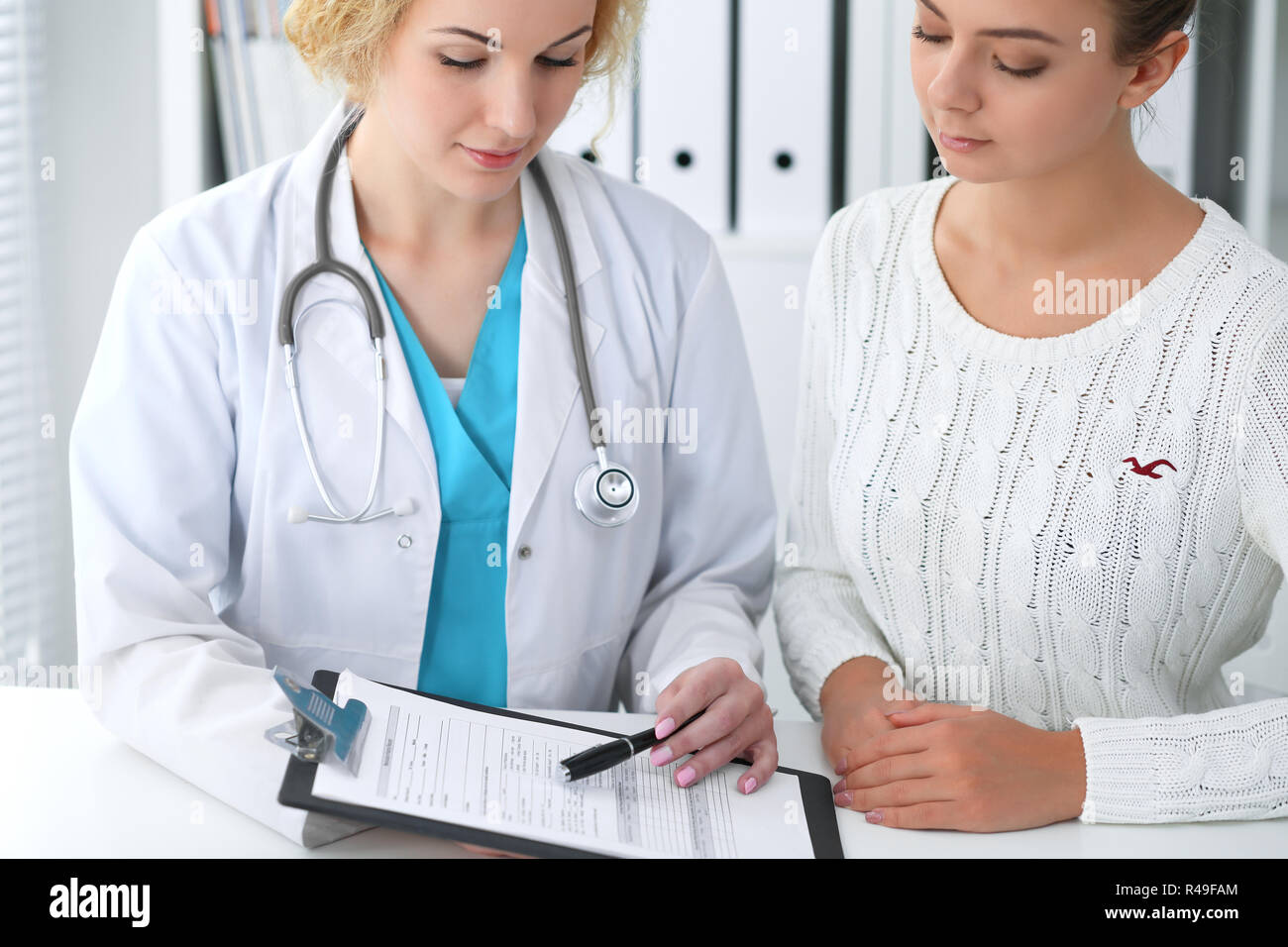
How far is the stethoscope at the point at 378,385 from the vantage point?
3.85ft

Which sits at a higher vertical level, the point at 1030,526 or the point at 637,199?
the point at 637,199

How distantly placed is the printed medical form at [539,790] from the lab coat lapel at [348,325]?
306 millimetres

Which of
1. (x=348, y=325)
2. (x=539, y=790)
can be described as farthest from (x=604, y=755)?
(x=348, y=325)

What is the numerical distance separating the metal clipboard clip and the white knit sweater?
0.52 m

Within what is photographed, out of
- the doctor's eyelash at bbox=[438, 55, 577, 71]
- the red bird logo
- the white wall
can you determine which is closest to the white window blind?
the white wall

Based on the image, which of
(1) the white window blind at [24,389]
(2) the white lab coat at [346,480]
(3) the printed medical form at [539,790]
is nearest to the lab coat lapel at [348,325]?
(2) the white lab coat at [346,480]

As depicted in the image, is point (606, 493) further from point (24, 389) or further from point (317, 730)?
point (24, 389)

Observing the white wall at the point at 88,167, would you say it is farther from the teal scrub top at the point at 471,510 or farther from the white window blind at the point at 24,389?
the teal scrub top at the point at 471,510

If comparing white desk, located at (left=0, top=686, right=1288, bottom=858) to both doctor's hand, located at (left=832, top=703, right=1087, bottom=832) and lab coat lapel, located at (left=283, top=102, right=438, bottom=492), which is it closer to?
doctor's hand, located at (left=832, top=703, right=1087, bottom=832)

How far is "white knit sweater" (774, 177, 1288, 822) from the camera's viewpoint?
1040 mm
